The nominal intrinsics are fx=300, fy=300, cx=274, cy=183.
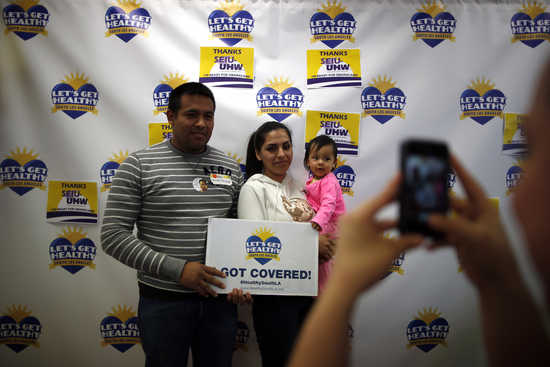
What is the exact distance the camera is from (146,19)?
6.70 feet

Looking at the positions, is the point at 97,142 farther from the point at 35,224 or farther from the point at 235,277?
the point at 235,277

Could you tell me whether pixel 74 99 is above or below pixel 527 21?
below

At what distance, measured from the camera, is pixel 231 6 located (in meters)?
2.07

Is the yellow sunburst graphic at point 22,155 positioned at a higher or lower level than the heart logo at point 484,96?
lower

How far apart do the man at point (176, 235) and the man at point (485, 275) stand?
3.73ft

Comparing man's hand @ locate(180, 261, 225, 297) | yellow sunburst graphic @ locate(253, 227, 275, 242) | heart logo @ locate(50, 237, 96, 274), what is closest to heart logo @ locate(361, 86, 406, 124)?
yellow sunburst graphic @ locate(253, 227, 275, 242)

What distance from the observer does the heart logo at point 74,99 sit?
2027mm

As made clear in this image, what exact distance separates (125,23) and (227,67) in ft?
2.43

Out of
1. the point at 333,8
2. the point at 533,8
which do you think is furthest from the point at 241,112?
the point at 533,8

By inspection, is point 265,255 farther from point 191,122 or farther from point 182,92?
point 182,92

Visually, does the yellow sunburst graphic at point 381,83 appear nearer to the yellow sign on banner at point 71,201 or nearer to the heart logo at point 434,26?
the heart logo at point 434,26

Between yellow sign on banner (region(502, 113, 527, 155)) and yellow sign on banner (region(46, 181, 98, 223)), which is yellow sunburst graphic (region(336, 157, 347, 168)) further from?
yellow sign on banner (region(46, 181, 98, 223))

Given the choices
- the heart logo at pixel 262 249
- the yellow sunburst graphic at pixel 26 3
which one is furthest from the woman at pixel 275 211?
the yellow sunburst graphic at pixel 26 3

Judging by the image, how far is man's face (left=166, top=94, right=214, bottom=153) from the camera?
1.54 m
